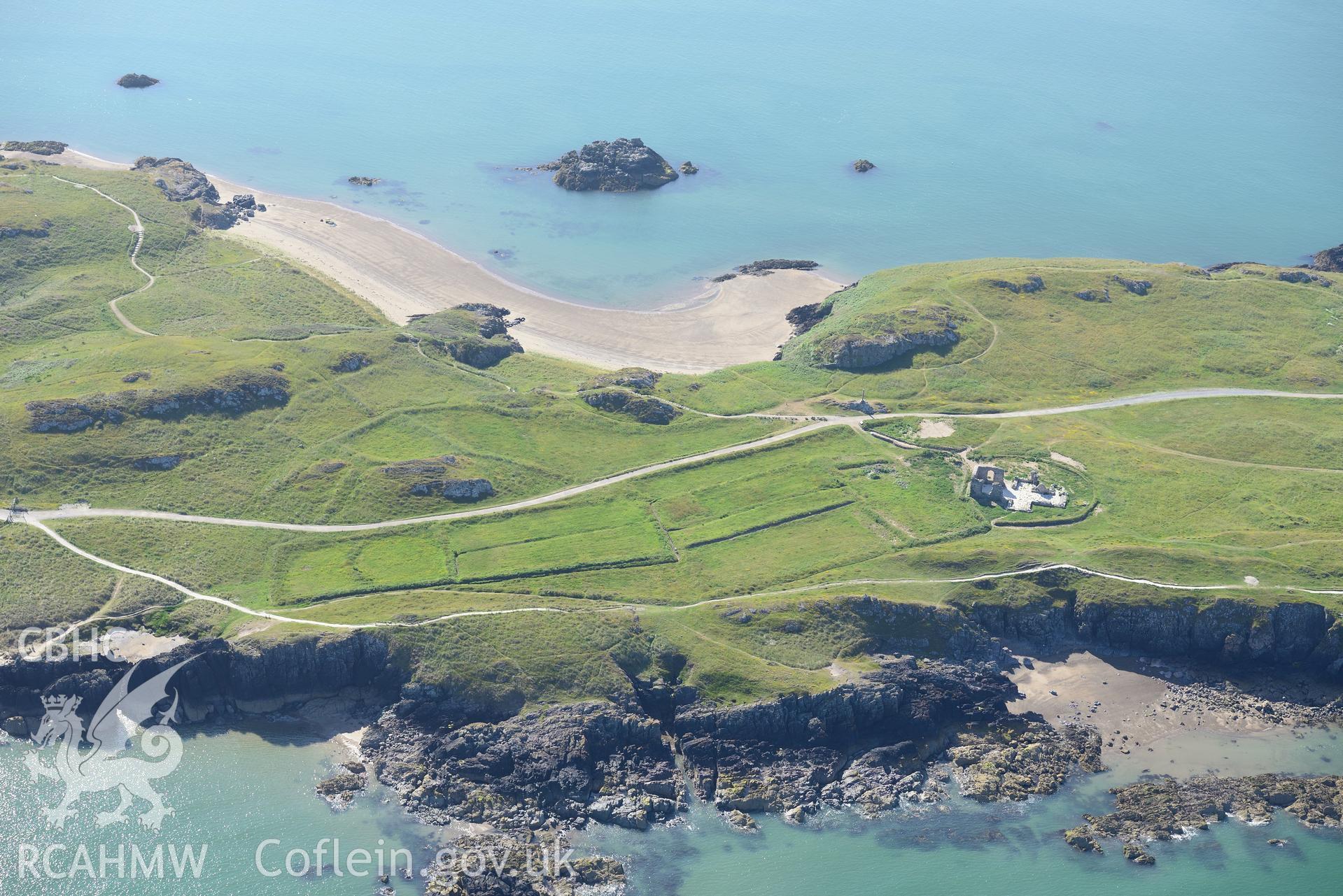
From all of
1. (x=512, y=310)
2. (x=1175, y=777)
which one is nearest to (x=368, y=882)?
(x=1175, y=777)

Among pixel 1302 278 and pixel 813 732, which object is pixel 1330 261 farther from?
pixel 813 732

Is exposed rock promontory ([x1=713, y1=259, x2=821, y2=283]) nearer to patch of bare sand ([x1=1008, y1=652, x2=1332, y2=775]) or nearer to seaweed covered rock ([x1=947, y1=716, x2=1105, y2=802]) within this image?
patch of bare sand ([x1=1008, y1=652, x2=1332, y2=775])

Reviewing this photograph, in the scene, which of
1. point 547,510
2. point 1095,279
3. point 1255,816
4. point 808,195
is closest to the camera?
point 1255,816

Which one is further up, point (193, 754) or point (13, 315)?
point (13, 315)

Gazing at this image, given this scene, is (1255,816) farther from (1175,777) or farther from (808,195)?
(808,195)

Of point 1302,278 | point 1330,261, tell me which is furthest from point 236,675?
point 1330,261

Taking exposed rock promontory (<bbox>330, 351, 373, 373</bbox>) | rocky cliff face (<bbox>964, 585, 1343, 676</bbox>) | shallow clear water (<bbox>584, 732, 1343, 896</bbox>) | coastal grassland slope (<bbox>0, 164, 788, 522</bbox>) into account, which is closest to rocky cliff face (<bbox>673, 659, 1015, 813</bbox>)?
shallow clear water (<bbox>584, 732, 1343, 896</bbox>)

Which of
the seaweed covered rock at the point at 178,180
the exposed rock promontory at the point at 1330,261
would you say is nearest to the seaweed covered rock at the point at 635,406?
the seaweed covered rock at the point at 178,180
